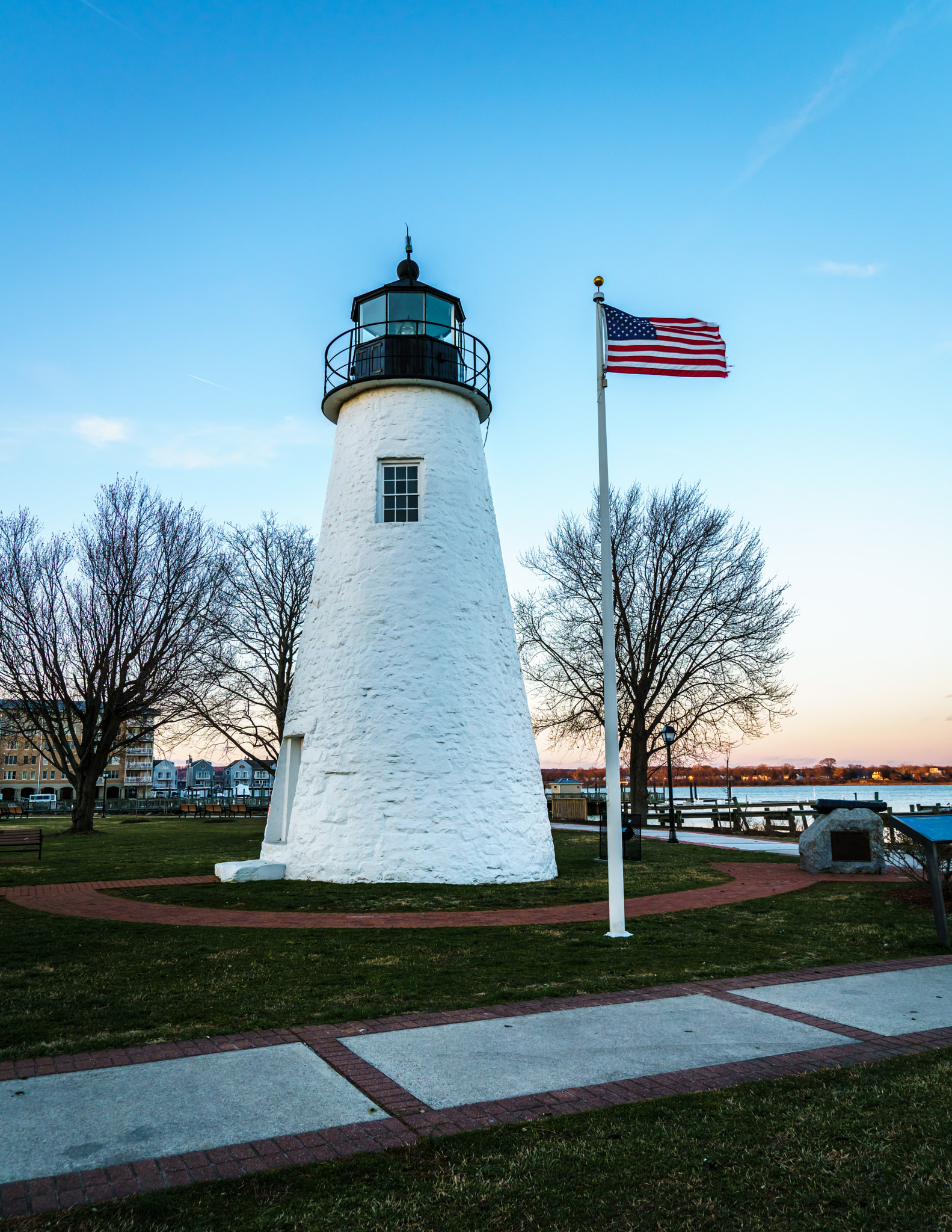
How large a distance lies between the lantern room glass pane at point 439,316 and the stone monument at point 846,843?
41.0 feet

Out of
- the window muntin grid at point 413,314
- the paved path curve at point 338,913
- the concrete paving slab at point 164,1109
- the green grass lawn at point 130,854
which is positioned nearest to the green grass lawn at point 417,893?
the paved path curve at point 338,913

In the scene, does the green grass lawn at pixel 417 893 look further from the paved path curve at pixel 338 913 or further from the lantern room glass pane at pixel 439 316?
the lantern room glass pane at pixel 439 316

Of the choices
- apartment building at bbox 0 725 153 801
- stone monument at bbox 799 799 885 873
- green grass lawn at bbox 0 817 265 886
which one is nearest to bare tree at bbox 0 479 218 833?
green grass lawn at bbox 0 817 265 886

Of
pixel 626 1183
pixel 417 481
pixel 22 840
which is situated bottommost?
pixel 22 840

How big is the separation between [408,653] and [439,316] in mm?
7077

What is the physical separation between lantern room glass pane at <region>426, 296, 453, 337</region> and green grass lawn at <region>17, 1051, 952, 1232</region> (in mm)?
15245

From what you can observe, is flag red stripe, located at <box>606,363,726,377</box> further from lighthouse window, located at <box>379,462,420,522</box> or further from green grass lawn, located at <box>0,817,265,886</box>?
green grass lawn, located at <box>0,817,265,886</box>

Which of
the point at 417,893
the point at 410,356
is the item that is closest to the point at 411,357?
the point at 410,356

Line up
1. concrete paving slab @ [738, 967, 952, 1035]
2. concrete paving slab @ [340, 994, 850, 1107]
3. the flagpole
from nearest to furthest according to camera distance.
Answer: concrete paving slab @ [340, 994, 850, 1107] < concrete paving slab @ [738, 967, 952, 1035] < the flagpole

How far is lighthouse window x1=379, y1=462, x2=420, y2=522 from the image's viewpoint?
16.1 meters

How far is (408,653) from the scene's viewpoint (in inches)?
592

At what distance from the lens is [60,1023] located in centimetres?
589

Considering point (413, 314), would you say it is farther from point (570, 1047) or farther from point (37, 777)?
point (37, 777)

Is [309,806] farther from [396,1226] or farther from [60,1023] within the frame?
[396,1226]
